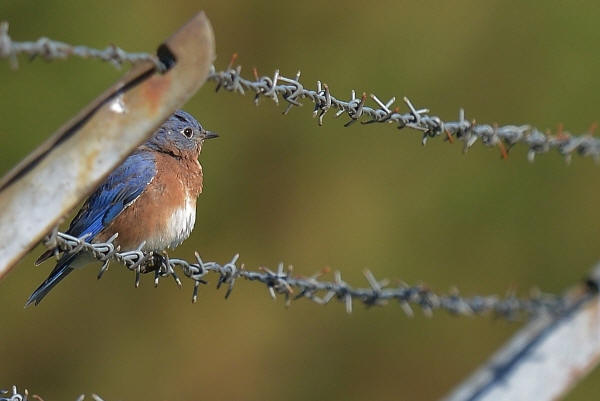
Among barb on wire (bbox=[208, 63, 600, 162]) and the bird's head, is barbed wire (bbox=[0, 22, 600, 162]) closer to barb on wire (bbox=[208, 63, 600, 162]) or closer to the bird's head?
barb on wire (bbox=[208, 63, 600, 162])

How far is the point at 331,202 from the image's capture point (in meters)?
8.67

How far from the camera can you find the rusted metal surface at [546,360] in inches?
142

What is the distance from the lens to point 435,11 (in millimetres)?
9039

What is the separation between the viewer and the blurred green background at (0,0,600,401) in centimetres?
796

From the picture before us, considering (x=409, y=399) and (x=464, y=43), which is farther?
(x=464, y=43)

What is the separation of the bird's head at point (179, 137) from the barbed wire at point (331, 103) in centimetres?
132

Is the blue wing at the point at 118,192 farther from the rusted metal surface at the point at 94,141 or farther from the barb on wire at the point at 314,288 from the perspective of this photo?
the rusted metal surface at the point at 94,141

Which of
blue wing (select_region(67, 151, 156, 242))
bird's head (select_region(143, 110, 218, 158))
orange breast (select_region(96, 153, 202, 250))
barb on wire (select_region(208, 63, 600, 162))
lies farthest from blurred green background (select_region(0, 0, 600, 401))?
barb on wire (select_region(208, 63, 600, 162))

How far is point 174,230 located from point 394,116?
1.47 meters

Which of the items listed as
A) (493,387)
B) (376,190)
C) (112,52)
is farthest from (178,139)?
(376,190)

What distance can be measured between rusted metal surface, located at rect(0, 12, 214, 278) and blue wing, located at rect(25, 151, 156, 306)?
2.17 m

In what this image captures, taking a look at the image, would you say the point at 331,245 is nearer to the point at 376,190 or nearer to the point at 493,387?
the point at 376,190

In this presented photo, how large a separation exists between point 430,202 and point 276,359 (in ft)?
5.98

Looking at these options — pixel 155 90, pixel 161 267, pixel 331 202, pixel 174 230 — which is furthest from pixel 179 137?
pixel 331 202
